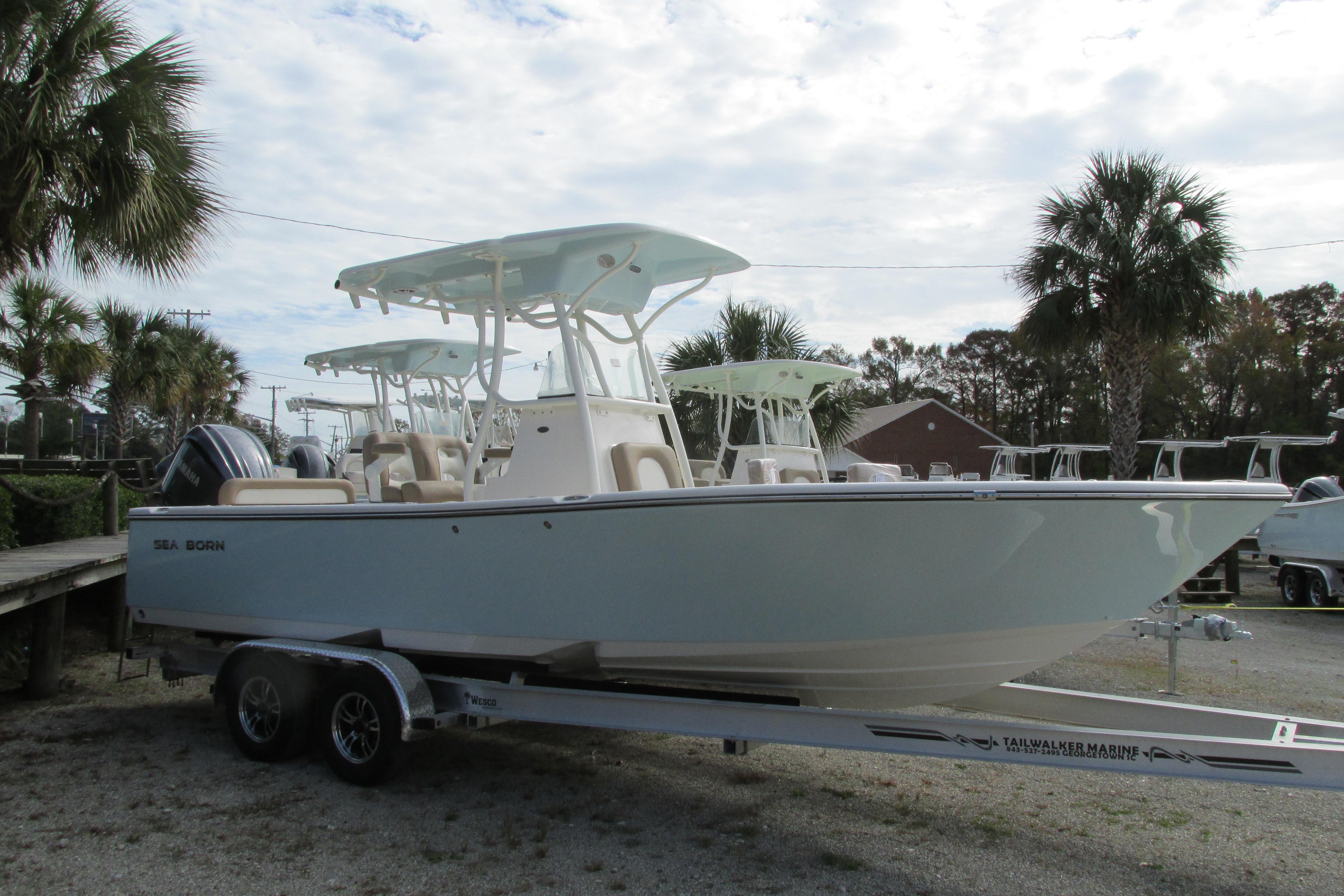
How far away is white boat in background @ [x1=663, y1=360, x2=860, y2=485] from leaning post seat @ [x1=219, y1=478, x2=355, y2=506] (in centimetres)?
361

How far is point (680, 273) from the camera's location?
5.59 m

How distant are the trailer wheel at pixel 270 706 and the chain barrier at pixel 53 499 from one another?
3946 mm

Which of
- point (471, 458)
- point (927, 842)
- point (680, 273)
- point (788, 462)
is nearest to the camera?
point (927, 842)

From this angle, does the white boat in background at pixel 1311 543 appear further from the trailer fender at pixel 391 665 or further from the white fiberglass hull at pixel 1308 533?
the trailer fender at pixel 391 665

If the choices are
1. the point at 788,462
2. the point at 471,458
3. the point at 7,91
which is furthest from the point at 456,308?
the point at 788,462

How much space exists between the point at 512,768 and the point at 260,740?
4.55 ft

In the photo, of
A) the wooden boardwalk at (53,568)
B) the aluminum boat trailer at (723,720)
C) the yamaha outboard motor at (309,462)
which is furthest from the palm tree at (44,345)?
the aluminum boat trailer at (723,720)

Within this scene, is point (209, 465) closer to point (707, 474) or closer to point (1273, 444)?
point (707, 474)

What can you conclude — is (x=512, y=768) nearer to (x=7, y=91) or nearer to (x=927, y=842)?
(x=927, y=842)

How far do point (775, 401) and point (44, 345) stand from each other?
15.1m

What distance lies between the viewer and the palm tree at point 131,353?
21594 millimetres

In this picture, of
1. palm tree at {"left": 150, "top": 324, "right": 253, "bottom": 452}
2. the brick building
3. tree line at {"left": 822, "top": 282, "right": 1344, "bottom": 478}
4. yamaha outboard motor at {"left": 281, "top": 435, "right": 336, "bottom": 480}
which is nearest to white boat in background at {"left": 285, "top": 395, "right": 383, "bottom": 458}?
yamaha outboard motor at {"left": 281, "top": 435, "right": 336, "bottom": 480}

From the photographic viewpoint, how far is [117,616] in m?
8.23

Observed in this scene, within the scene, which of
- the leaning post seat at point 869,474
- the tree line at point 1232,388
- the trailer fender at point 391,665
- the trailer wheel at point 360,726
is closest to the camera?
the trailer fender at point 391,665
